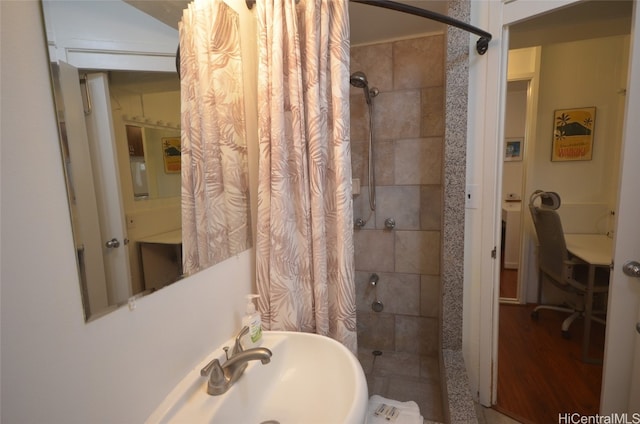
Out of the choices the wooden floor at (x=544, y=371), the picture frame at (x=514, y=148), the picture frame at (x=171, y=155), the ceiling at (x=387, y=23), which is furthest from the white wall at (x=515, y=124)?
the picture frame at (x=171, y=155)

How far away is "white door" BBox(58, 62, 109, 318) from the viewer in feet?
1.70

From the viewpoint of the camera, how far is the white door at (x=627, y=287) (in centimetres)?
101

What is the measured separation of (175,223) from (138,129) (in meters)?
0.27

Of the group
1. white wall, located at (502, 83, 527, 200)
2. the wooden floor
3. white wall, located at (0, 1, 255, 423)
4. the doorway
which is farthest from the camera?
white wall, located at (502, 83, 527, 200)

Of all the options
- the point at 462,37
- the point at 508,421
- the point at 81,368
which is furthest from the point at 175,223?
the point at 508,421

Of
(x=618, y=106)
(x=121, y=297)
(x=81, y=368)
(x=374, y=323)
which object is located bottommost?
(x=374, y=323)

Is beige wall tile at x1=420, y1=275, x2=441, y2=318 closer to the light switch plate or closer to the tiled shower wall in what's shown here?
the tiled shower wall

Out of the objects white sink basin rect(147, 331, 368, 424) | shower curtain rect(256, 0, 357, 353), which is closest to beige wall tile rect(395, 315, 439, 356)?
shower curtain rect(256, 0, 357, 353)

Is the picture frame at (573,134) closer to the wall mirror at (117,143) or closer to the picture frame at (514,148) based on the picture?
the picture frame at (514,148)

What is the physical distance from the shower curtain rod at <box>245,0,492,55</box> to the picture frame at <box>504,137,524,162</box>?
11.0ft

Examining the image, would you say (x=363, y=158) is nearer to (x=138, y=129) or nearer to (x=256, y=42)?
(x=256, y=42)

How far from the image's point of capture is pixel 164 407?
2.23 ft

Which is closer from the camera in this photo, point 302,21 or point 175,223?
point 175,223

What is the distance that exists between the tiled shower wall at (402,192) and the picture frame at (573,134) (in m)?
1.79
